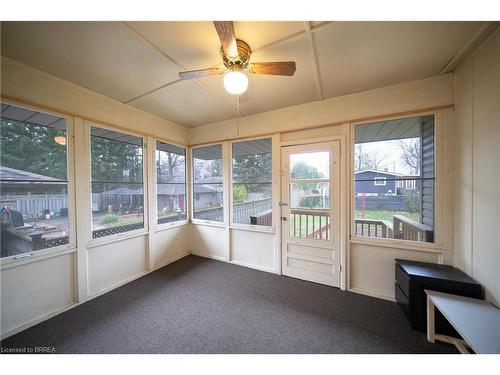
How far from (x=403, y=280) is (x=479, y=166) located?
1259 mm

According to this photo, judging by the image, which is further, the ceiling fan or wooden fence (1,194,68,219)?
wooden fence (1,194,68,219)

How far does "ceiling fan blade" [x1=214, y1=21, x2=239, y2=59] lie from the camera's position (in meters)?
1.08

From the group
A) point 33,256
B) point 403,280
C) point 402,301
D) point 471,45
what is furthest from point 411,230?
point 33,256

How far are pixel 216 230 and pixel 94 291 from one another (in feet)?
6.05

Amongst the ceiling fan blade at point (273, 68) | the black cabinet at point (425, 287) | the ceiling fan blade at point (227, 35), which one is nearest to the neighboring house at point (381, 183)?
the black cabinet at point (425, 287)

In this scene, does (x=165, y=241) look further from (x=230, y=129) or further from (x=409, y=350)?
(x=409, y=350)

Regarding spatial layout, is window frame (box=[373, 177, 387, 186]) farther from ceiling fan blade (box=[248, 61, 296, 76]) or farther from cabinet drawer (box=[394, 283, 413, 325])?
ceiling fan blade (box=[248, 61, 296, 76])

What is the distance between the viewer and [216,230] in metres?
3.45

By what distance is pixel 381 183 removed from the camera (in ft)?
7.31

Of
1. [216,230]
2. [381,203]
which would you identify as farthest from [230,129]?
[381,203]

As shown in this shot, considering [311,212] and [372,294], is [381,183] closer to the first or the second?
[311,212]

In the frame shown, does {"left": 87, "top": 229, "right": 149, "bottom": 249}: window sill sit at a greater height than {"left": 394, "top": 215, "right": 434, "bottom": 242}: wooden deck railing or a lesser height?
lesser

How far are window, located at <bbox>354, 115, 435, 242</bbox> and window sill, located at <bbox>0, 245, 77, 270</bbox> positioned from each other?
11.6 feet

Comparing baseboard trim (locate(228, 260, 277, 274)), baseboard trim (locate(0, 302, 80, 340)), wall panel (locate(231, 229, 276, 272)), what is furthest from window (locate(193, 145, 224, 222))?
baseboard trim (locate(0, 302, 80, 340))
